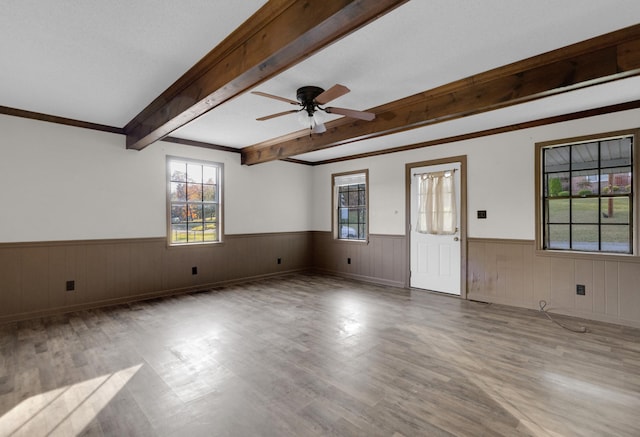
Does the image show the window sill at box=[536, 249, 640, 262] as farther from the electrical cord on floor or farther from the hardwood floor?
the hardwood floor

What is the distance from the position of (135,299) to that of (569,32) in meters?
5.82

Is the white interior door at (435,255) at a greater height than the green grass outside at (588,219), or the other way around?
the green grass outside at (588,219)

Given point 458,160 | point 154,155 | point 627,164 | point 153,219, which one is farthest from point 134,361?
point 627,164

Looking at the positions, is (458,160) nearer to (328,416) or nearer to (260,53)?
(260,53)

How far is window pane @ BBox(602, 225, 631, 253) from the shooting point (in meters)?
3.79

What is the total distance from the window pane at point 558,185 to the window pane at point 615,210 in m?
0.40

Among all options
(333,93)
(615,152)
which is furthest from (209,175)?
(615,152)

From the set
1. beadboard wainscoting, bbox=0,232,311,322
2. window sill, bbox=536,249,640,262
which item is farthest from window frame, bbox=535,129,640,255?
beadboard wainscoting, bbox=0,232,311,322

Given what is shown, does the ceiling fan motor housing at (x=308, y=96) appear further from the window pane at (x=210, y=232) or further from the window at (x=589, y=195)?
the window pane at (x=210, y=232)

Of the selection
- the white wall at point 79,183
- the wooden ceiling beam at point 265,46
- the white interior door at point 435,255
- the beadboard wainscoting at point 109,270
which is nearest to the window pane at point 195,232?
the beadboard wainscoting at point 109,270

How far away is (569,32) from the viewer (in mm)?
2277

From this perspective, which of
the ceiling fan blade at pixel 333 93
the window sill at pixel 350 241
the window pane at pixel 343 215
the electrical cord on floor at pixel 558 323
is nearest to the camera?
the ceiling fan blade at pixel 333 93

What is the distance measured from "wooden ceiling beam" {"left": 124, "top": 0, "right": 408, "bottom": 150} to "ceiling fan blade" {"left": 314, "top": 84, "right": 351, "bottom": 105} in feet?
1.81

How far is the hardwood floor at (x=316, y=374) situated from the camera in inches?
78.3
